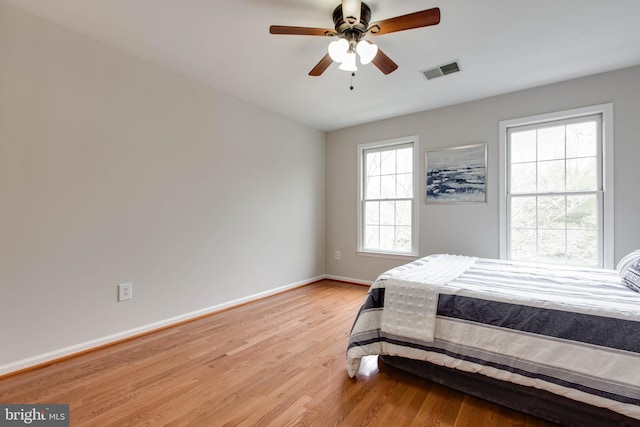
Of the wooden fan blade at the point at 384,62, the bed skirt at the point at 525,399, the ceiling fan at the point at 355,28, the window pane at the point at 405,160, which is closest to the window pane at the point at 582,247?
the window pane at the point at 405,160

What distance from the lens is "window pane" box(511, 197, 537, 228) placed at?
3.20 metres

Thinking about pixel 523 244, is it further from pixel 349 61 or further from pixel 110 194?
pixel 110 194

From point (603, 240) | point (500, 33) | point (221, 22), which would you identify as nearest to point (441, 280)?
point (500, 33)

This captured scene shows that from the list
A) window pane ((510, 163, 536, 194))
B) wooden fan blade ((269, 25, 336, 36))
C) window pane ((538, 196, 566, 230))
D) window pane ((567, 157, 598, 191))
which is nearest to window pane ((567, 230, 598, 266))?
window pane ((538, 196, 566, 230))

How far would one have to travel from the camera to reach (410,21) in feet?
5.69

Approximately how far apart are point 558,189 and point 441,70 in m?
1.81

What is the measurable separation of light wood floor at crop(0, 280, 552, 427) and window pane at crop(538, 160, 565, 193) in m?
2.53

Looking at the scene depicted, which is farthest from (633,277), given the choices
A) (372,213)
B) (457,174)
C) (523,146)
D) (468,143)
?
(372,213)

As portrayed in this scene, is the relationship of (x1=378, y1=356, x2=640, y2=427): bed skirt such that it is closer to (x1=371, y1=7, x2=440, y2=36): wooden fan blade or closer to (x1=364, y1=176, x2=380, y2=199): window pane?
(x1=371, y1=7, x2=440, y2=36): wooden fan blade

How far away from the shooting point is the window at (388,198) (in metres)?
4.05

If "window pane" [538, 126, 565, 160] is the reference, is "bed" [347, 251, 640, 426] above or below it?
below

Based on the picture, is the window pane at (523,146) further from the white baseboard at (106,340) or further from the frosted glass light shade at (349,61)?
the white baseboard at (106,340)

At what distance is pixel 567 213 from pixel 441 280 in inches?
83.5

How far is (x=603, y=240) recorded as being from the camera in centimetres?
280
